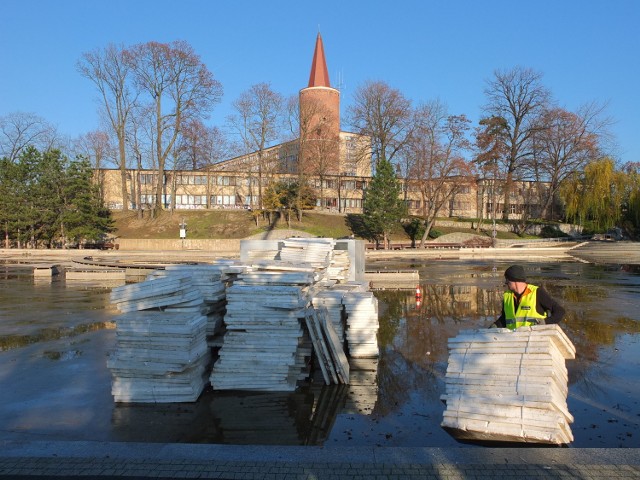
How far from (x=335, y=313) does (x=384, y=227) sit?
42.3 m

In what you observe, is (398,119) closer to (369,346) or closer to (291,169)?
(291,169)

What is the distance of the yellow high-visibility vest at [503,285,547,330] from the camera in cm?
638

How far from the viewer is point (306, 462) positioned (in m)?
5.08

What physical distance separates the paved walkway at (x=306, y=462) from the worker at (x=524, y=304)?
165 cm

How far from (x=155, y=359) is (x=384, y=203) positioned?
45410mm

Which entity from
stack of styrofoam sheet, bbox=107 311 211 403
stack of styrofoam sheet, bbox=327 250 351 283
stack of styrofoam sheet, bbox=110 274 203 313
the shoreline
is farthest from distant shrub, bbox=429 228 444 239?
stack of styrofoam sheet, bbox=107 311 211 403

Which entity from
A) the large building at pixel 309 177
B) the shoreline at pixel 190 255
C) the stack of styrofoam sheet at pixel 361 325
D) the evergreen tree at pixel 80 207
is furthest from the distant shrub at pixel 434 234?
the stack of styrofoam sheet at pixel 361 325

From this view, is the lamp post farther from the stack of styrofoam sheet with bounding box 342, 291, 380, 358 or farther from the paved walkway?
the paved walkway

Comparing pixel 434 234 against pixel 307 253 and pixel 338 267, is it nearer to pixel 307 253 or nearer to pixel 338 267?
pixel 338 267

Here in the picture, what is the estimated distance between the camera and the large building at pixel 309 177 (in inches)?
2293

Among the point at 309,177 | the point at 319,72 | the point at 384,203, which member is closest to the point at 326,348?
the point at 384,203

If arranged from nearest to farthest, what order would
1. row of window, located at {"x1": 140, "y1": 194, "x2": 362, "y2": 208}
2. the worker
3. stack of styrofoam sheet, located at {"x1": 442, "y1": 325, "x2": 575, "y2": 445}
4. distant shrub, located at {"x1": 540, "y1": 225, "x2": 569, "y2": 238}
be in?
stack of styrofoam sheet, located at {"x1": 442, "y1": 325, "x2": 575, "y2": 445} < the worker < distant shrub, located at {"x1": 540, "y1": 225, "x2": 569, "y2": 238} < row of window, located at {"x1": 140, "y1": 194, "x2": 362, "y2": 208}

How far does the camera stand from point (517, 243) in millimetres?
56500

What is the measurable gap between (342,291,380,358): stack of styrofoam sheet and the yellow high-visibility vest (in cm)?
350
